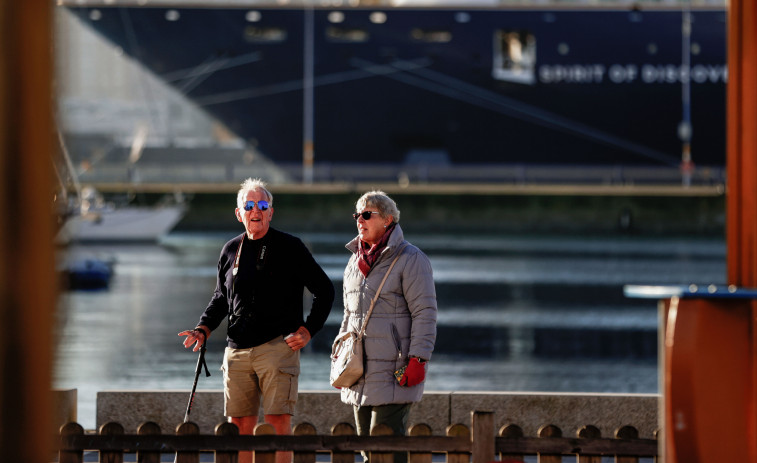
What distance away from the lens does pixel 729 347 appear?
327 cm

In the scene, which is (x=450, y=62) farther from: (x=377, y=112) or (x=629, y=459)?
(x=629, y=459)

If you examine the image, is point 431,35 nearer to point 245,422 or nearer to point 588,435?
point 245,422

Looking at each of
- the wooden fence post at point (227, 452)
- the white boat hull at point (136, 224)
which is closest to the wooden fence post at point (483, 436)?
the wooden fence post at point (227, 452)

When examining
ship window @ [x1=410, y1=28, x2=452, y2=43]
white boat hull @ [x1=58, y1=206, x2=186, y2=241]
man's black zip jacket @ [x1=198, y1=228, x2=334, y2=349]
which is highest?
ship window @ [x1=410, y1=28, x2=452, y2=43]

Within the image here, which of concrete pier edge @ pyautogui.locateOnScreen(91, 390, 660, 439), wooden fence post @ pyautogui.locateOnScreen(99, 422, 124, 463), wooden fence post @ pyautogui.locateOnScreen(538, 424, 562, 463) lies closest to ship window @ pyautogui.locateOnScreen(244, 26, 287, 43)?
concrete pier edge @ pyautogui.locateOnScreen(91, 390, 660, 439)

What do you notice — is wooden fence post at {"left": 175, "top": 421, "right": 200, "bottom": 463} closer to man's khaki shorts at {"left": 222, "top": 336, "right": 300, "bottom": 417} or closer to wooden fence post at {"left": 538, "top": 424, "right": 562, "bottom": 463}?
man's khaki shorts at {"left": 222, "top": 336, "right": 300, "bottom": 417}

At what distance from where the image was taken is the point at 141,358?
14562 mm

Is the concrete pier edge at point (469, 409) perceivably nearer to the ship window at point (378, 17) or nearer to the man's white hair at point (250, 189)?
the man's white hair at point (250, 189)

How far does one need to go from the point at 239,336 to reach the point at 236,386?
0.24 metres

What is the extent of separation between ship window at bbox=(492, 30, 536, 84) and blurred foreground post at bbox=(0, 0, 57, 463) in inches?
1868

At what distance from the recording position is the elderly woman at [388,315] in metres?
4.82

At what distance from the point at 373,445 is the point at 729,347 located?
1.57 metres

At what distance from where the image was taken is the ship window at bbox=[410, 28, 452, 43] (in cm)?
4891

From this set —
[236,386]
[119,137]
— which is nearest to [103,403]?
[236,386]
